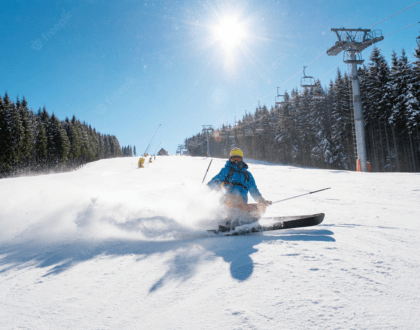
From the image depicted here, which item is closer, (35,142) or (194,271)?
(194,271)

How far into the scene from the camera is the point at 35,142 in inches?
1895

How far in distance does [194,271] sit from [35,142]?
58692 millimetres

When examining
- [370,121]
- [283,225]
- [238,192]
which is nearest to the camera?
[283,225]

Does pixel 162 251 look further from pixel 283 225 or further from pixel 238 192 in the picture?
pixel 283 225

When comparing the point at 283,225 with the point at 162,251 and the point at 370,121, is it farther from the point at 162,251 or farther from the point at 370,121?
Answer: the point at 370,121

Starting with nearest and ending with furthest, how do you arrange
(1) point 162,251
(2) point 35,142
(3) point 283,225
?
(1) point 162,251 → (3) point 283,225 → (2) point 35,142

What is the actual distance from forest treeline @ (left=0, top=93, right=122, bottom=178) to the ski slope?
4242 cm

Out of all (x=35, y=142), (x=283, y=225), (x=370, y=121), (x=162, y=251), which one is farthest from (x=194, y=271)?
(x=35, y=142)

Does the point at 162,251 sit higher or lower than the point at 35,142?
lower

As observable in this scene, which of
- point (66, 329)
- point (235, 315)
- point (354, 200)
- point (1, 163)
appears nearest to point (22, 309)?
point (66, 329)

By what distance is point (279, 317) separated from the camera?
6.26ft

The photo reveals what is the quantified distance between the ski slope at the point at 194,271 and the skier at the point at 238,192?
Answer: 316 mm

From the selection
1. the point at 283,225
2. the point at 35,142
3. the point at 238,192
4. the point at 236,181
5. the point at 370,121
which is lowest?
the point at 283,225

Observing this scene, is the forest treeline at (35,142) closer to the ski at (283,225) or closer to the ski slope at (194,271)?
the ski slope at (194,271)
